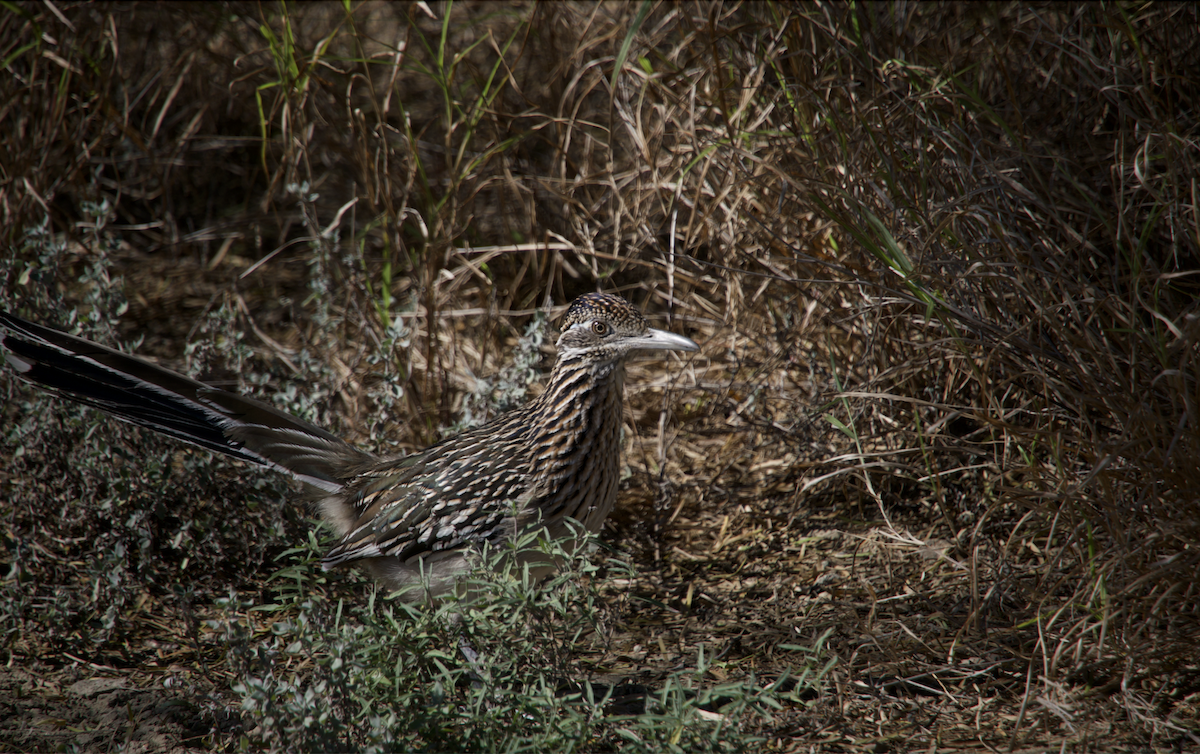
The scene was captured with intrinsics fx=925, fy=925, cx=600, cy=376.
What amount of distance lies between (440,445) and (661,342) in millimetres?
939

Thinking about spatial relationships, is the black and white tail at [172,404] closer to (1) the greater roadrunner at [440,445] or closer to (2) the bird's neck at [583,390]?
(1) the greater roadrunner at [440,445]

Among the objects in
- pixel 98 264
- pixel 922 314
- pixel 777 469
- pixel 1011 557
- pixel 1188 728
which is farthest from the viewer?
pixel 777 469

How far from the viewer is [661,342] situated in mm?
3295

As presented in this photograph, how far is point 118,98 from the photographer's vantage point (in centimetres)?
563

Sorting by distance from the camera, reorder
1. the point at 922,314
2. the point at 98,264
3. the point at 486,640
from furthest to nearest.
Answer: the point at 98,264, the point at 922,314, the point at 486,640

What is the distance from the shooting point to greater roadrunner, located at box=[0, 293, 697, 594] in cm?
314

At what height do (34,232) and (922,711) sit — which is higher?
(34,232)

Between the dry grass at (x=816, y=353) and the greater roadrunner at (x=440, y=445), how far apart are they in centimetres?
35

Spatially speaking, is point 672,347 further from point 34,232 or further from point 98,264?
point 34,232

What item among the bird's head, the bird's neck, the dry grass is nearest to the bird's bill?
the bird's head

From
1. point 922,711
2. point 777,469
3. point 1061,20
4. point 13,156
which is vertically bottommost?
point 922,711

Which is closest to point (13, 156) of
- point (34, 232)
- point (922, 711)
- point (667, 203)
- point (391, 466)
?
point (34, 232)

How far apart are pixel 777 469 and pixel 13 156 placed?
158 inches

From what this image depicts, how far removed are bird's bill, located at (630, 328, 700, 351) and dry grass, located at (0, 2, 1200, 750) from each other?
428 mm
